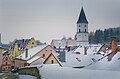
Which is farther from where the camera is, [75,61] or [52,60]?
[75,61]

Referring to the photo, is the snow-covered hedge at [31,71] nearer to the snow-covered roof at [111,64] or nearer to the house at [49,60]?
the house at [49,60]

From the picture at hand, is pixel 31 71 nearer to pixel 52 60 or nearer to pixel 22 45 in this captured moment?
pixel 52 60

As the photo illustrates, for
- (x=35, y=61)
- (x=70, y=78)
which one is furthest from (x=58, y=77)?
(x=35, y=61)

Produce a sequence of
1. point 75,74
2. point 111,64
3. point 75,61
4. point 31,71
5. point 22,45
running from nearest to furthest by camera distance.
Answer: point 75,74, point 111,64, point 31,71, point 75,61, point 22,45

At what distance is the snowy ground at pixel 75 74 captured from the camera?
10.1 feet

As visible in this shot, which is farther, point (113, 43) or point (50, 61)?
point (50, 61)

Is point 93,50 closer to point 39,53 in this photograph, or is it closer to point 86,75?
point 39,53

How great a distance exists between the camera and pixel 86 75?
3254 mm

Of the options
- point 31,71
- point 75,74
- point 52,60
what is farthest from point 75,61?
point 75,74

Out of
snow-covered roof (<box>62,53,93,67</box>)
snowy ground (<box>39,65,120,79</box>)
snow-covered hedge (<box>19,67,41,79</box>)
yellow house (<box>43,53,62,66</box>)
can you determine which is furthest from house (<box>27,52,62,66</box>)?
snowy ground (<box>39,65,120,79</box>)

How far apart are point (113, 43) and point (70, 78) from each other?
1479mm

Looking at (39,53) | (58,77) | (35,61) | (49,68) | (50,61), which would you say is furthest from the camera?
(39,53)

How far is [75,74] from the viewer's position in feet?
11.0

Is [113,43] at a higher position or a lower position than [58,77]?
higher
